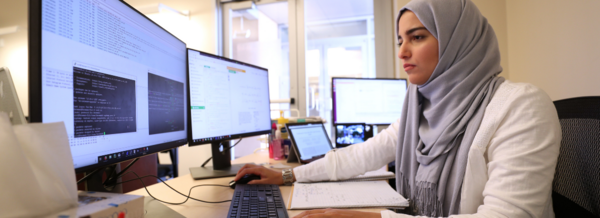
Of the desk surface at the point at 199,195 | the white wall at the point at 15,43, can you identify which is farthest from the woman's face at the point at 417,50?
the white wall at the point at 15,43

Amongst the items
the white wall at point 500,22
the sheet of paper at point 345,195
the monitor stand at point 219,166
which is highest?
the white wall at point 500,22

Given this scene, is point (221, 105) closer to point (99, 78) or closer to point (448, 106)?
point (99, 78)

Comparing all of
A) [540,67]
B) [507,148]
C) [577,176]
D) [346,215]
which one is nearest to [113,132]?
[346,215]

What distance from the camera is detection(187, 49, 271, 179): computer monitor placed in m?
1.06

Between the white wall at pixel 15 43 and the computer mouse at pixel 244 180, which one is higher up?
the white wall at pixel 15 43

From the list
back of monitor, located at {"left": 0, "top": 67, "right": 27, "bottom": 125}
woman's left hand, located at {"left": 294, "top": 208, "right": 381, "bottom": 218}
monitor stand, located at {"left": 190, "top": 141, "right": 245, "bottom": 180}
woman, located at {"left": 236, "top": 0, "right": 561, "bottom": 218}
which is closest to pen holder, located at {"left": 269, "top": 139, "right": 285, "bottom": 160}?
monitor stand, located at {"left": 190, "top": 141, "right": 245, "bottom": 180}

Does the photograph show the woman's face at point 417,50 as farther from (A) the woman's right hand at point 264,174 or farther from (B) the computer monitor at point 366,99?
(B) the computer monitor at point 366,99

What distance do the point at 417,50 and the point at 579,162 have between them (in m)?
0.50

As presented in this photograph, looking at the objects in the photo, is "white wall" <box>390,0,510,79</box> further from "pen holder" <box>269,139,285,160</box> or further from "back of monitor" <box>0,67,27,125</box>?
"back of monitor" <box>0,67,27,125</box>

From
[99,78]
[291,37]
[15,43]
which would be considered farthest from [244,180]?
[15,43]

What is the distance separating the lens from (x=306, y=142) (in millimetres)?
1473

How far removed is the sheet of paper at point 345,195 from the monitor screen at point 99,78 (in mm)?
422

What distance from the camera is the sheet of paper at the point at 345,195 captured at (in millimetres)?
737

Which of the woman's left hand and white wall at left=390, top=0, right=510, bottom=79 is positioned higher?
white wall at left=390, top=0, right=510, bottom=79
